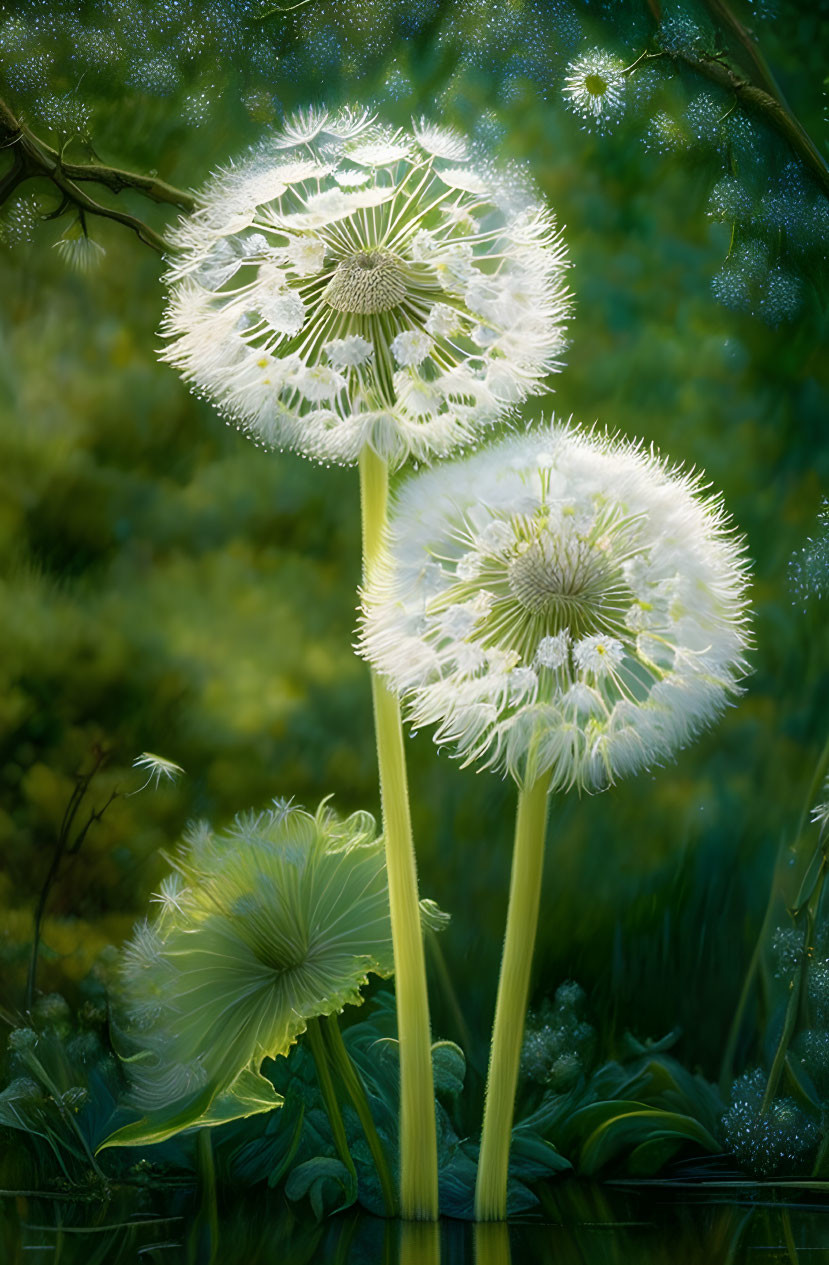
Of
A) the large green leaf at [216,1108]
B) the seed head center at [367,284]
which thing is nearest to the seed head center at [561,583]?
the seed head center at [367,284]

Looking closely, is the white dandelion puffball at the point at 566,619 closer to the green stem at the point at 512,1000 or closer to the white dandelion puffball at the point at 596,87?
the green stem at the point at 512,1000

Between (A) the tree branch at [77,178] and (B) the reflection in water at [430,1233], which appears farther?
(A) the tree branch at [77,178]

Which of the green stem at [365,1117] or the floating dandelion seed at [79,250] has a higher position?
the floating dandelion seed at [79,250]

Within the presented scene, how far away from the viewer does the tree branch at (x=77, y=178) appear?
160cm

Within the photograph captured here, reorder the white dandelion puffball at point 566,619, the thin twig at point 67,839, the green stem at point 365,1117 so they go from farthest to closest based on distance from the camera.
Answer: the thin twig at point 67,839
the green stem at point 365,1117
the white dandelion puffball at point 566,619

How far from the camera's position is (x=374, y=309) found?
1.37m

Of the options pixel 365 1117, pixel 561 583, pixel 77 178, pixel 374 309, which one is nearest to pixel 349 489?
pixel 374 309

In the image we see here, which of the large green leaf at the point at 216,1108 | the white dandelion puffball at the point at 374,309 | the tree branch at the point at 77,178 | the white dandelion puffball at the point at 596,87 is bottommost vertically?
the large green leaf at the point at 216,1108

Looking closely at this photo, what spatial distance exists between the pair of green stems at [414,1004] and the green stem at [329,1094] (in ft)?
0.23

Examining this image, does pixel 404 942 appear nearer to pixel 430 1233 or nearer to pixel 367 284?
pixel 430 1233

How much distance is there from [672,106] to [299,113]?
1.59 feet

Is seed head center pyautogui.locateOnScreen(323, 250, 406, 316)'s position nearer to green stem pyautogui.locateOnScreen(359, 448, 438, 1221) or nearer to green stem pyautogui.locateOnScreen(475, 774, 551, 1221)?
green stem pyautogui.locateOnScreen(359, 448, 438, 1221)

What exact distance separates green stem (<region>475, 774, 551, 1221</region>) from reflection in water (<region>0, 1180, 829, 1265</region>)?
63mm

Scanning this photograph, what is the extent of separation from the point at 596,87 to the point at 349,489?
0.61 meters
